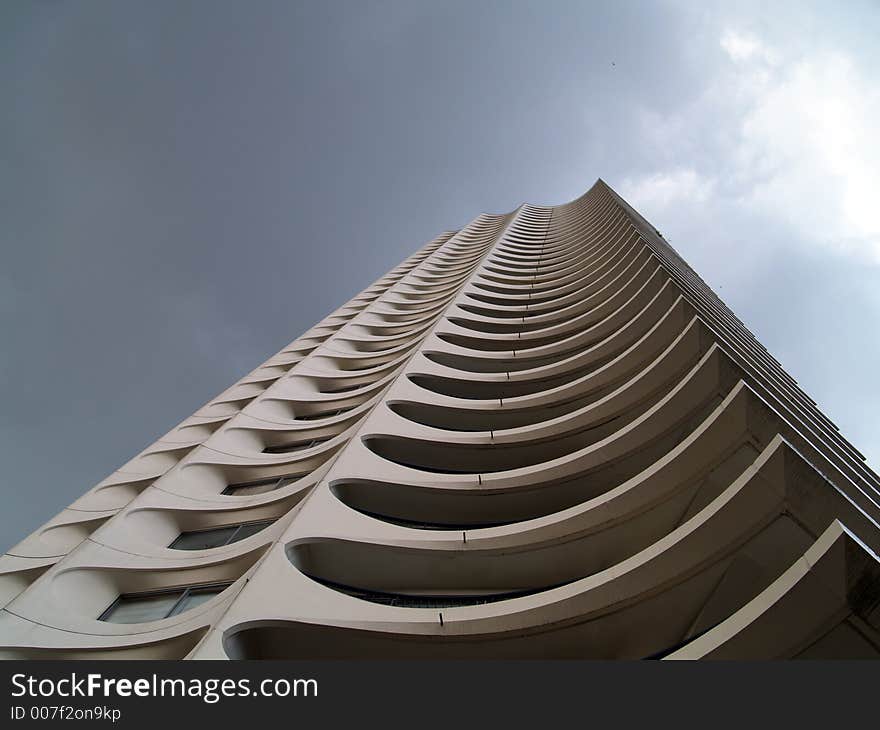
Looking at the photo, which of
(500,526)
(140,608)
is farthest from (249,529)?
(500,526)

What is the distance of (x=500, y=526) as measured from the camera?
8.43 meters

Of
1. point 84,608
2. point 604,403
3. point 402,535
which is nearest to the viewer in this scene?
point 402,535

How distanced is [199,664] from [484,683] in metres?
2.36

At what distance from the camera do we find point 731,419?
6078mm

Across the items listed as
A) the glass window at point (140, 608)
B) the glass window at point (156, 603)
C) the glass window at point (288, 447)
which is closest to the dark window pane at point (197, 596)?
the glass window at point (156, 603)

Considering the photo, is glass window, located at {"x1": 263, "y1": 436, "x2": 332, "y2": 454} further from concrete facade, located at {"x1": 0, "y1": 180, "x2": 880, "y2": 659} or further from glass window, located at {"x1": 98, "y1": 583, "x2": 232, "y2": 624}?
glass window, located at {"x1": 98, "y1": 583, "x2": 232, "y2": 624}

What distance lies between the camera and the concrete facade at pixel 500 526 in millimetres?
4993

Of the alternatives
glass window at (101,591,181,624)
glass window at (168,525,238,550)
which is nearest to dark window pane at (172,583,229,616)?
glass window at (101,591,181,624)

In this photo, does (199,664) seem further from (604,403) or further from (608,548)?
(604,403)

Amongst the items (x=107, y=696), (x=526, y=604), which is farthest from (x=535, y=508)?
(x=107, y=696)

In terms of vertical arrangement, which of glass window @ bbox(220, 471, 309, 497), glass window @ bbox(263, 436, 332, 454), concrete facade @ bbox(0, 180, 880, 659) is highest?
glass window @ bbox(263, 436, 332, 454)

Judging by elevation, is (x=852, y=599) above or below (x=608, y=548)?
below

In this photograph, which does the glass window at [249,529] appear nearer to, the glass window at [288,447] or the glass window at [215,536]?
the glass window at [215,536]

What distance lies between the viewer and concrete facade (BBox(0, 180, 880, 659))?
4.99 meters
